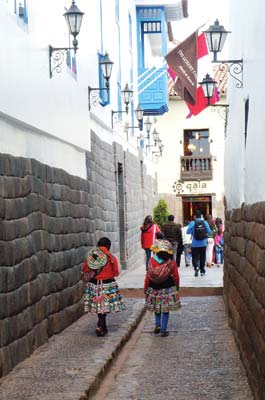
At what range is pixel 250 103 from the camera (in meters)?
9.55

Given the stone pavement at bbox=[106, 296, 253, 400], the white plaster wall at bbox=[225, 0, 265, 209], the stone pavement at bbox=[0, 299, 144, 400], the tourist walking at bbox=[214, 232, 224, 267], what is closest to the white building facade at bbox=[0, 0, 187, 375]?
the stone pavement at bbox=[0, 299, 144, 400]

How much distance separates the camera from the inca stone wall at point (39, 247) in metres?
8.70

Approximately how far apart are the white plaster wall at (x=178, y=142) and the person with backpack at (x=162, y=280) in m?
29.1

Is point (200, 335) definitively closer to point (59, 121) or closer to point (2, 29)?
point (59, 121)

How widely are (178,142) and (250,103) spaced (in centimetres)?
3170

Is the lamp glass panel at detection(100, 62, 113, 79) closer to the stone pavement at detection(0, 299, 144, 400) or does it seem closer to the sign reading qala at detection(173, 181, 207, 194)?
the stone pavement at detection(0, 299, 144, 400)

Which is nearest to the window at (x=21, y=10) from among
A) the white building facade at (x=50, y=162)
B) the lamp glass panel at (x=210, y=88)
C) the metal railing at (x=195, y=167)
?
the white building facade at (x=50, y=162)

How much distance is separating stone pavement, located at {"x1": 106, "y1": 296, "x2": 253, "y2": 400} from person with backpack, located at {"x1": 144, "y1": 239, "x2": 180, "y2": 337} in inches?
A: 19.7

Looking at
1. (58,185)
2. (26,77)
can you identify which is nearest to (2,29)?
(26,77)

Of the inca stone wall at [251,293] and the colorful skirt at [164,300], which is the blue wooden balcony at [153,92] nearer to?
the colorful skirt at [164,300]

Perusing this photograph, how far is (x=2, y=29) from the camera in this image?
907 centimetres

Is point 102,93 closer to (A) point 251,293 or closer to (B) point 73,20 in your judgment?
(B) point 73,20

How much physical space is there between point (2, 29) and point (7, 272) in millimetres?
2529

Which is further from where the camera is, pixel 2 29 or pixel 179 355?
pixel 179 355
